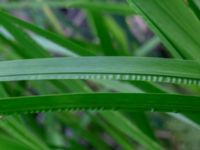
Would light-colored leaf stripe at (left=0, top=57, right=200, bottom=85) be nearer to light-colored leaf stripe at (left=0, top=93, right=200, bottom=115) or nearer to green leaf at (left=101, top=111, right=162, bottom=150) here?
light-colored leaf stripe at (left=0, top=93, right=200, bottom=115)

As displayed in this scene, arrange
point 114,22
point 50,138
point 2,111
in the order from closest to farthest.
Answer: point 2,111 < point 50,138 < point 114,22

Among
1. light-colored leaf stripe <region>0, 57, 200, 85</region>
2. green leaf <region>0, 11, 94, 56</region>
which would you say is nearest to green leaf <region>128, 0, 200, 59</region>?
light-colored leaf stripe <region>0, 57, 200, 85</region>

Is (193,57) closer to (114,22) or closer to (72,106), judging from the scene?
(72,106)

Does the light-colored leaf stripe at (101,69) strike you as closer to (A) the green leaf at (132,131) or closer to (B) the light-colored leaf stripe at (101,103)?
(B) the light-colored leaf stripe at (101,103)

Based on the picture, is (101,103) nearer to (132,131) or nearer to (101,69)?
(101,69)

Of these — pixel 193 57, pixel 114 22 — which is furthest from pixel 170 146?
pixel 193 57
